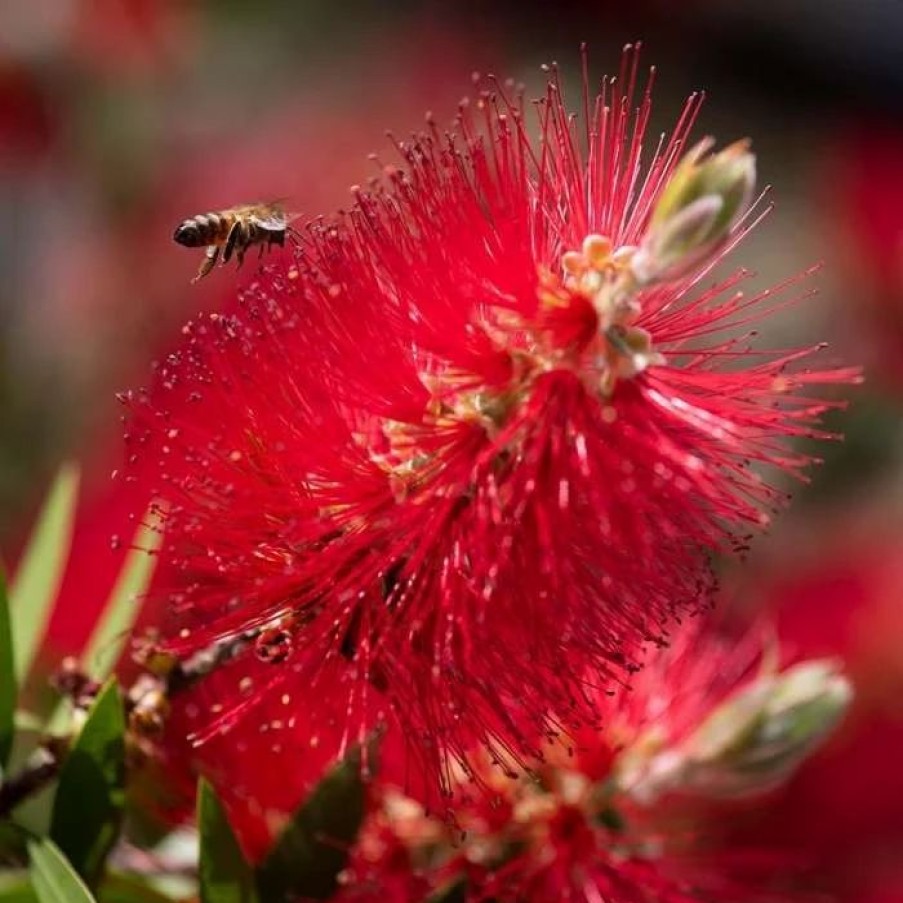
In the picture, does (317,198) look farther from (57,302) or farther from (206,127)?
(206,127)

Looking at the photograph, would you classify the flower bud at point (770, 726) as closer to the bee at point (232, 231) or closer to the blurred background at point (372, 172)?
the bee at point (232, 231)

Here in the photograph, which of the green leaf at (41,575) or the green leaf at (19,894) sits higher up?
the green leaf at (41,575)

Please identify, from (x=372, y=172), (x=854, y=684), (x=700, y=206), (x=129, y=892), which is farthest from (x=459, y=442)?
(x=372, y=172)

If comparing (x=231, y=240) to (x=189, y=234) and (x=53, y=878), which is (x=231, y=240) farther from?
(x=53, y=878)

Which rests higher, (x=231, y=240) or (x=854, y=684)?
(x=231, y=240)

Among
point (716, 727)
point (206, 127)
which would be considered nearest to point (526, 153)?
point (716, 727)

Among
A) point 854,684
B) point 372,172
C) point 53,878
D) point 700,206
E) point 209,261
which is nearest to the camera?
point 700,206

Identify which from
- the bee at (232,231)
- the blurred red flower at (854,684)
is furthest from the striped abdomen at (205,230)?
the blurred red flower at (854,684)
